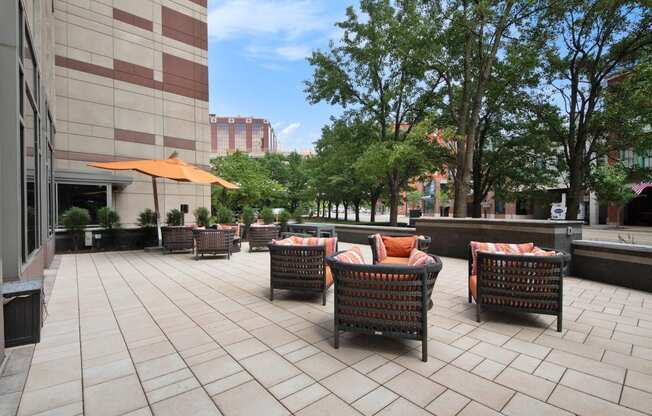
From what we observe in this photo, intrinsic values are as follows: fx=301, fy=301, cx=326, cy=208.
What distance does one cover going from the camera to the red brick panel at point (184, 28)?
50.3ft

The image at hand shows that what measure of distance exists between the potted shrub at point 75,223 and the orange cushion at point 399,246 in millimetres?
9328

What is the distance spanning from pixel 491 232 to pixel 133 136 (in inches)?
600

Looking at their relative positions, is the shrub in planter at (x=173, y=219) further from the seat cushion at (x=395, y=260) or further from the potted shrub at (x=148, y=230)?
the seat cushion at (x=395, y=260)

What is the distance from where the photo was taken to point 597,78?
1194 centimetres

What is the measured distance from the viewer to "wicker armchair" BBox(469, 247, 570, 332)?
141 inches

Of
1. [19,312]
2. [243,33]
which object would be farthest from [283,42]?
[19,312]

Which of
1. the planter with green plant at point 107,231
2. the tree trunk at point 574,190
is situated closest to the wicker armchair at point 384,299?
the planter with green plant at point 107,231

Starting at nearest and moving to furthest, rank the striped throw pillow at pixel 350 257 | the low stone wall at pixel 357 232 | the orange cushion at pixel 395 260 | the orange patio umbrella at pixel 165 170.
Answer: the striped throw pillow at pixel 350 257, the orange cushion at pixel 395 260, the orange patio umbrella at pixel 165 170, the low stone wall at pixel 357 232

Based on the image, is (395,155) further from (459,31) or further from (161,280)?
(161,280)

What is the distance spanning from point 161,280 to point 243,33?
1267cm

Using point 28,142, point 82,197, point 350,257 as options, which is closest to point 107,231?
point 82,197

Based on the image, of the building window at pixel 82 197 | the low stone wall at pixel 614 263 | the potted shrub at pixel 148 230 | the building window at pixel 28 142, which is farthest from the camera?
the building window at pixel 82 197

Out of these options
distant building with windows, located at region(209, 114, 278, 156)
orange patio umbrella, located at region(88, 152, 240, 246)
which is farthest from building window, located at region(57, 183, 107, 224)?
distant building with windows, located at region(209, 114, 278, 156)

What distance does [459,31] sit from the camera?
35.8 feet
